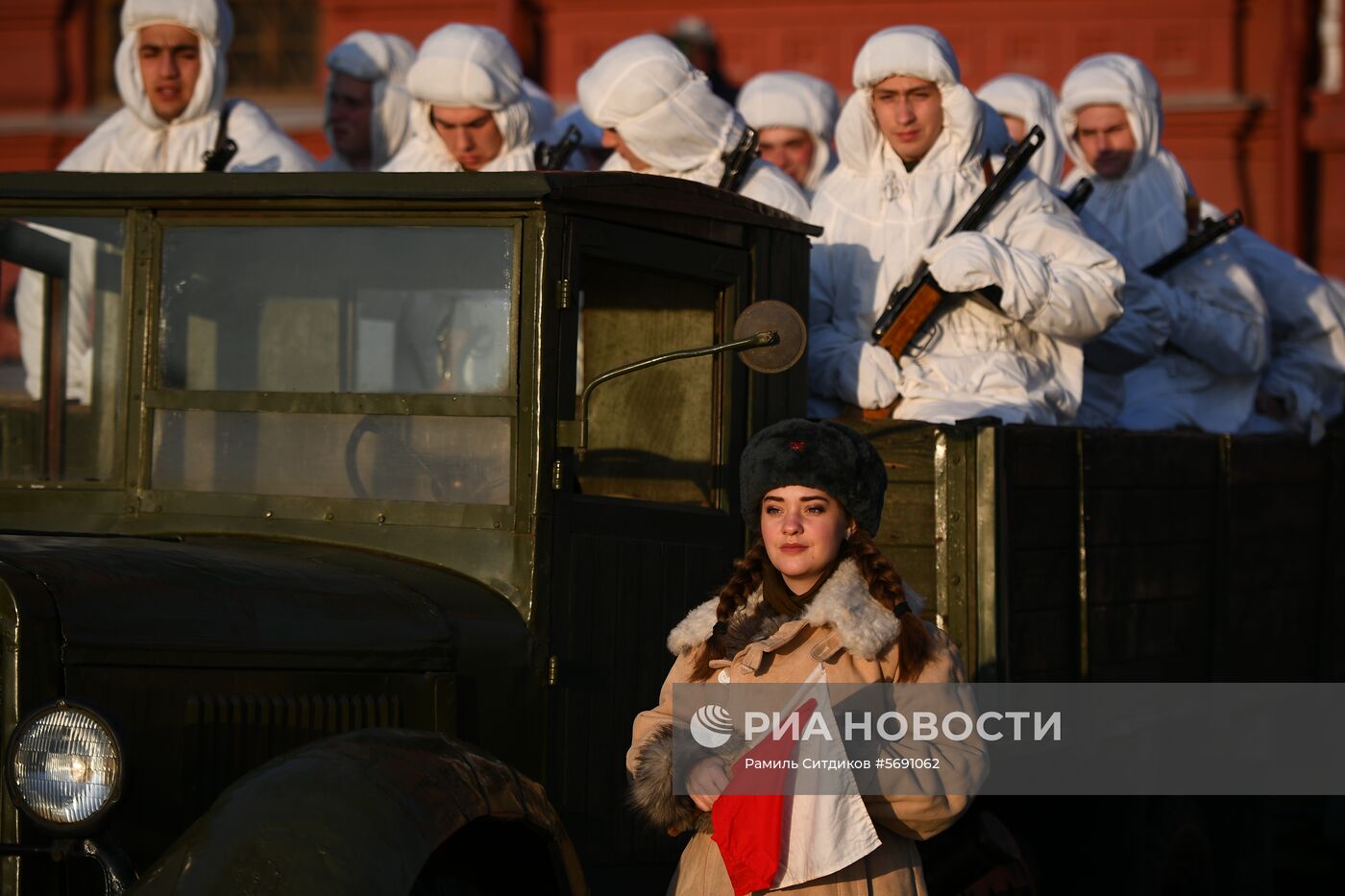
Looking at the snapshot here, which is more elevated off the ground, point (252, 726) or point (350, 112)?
point (350, 112)

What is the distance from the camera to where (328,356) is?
173 inches

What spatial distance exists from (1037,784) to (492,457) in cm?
178

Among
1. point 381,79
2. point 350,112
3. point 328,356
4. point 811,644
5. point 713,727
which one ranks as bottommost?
point 713,727

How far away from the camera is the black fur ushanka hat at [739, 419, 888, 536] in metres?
3.56

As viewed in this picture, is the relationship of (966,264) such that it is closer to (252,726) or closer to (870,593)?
(870,593)

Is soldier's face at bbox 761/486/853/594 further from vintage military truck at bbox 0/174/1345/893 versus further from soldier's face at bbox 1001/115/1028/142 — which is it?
soldier's face at bbox 1001/115/1028/142

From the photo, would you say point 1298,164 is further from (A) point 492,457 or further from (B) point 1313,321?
(A) point 492,457

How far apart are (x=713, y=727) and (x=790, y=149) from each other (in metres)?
5.62

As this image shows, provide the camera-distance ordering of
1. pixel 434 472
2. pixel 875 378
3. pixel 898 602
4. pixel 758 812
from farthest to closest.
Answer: pixel 875 378 < pixel 434 472 < pixel 898 602 < pixel 758 812

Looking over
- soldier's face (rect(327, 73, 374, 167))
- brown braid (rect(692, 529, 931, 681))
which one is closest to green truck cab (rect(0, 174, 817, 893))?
brown braid (rect(692, 529, 931, 681))

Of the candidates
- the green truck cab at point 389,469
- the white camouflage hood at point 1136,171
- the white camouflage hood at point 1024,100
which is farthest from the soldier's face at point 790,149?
the green truck cab at point 389,469

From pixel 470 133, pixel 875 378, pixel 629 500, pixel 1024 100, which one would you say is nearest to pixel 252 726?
pixel 629 500

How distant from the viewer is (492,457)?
→ 13.9 feet

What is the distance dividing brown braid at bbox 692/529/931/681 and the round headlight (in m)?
0.94
